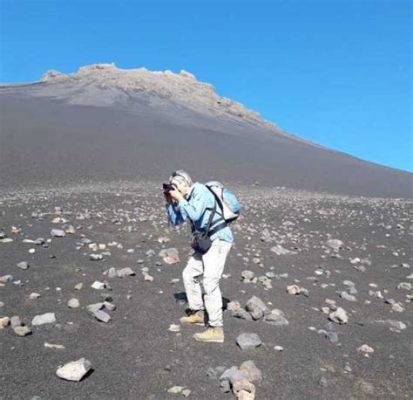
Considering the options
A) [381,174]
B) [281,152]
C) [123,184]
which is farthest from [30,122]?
[381,174]

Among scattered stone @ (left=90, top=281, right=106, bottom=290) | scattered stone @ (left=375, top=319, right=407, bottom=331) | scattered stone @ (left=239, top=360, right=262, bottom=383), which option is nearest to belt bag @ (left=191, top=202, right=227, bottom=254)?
scattered stone @ (left=239, top=360, right=262, bottom=383)

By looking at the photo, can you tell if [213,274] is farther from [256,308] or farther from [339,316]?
[339,316]

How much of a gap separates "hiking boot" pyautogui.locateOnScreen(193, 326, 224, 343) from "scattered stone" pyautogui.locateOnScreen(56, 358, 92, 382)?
4.54 feet

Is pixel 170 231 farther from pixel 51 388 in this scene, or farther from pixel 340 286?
pixel 51 388

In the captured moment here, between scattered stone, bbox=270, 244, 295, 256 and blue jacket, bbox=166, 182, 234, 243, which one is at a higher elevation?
blue jacket, bbox=166, 182, 234, 243

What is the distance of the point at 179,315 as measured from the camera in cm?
623

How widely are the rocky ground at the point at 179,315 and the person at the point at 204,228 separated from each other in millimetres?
224

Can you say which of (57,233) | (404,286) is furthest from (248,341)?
(57,233)

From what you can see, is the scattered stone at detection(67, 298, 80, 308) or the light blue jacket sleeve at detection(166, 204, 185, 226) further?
the scattered stone at detection(67, 298, 80, 308)

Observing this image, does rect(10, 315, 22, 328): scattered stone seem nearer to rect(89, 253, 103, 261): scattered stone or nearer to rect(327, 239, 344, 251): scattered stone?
rect(89, 253, 103, 261): scattered stone

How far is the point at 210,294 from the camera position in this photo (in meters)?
5.76

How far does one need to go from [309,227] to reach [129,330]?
9.02m

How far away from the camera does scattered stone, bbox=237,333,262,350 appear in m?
5.38

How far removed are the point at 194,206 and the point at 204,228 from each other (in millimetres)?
385
